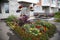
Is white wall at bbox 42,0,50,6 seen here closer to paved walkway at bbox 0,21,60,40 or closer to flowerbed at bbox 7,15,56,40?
paved walkway at bbox 0,21,60,40

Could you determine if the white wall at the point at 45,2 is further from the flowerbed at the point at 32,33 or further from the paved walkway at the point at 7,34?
the flowerbed at the point at 32,33

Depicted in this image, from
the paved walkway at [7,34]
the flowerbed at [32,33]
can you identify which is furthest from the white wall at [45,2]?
the flowerbed at [32,33]

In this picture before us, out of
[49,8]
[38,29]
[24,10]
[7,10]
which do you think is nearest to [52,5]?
[49,8]

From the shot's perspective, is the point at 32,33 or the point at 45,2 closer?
the point at 32,33

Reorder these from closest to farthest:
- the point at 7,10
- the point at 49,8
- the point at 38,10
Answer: the point at 7,10 < the point at 38,10 < the point at 49,8

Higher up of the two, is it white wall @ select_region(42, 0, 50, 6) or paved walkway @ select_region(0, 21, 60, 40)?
white wall @ select_region(42, 0, 50, 6)

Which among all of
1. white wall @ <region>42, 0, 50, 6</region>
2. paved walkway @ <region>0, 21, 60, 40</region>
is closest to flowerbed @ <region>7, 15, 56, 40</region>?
paved walkway @ <region>0, 21, 60, 40</region>

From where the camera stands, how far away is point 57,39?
1517cm

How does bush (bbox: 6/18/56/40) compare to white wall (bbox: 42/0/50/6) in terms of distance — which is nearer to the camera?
bush (bbox: 6/18/56/40)

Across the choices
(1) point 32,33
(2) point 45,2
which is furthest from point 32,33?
(2) point 45,2

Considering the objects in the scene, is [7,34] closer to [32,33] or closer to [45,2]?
[32,33]

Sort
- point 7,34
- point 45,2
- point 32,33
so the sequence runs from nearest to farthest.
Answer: point 32,33 < point 7,34 < point 45,2

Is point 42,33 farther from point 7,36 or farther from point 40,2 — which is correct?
point 40,2

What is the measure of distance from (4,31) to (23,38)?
2.21 meters
